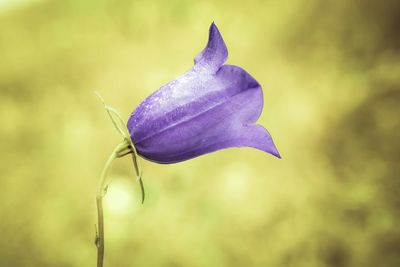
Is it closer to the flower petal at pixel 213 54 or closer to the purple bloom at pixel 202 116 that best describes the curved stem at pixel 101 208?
the purple bloom at pixel 202 116

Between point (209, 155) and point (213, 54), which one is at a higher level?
point (213, 54)

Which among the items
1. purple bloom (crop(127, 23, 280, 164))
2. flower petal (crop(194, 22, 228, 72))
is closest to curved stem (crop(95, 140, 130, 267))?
purple bloom (crop(127, 23, 280, 164))

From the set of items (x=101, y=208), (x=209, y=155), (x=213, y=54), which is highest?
(x=213, y=54)

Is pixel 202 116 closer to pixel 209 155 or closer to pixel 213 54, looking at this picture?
A: pixel 213 54

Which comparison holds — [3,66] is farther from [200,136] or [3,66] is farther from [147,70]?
[200,136]

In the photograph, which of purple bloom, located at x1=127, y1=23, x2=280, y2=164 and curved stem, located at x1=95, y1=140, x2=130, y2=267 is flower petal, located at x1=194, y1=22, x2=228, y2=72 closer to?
purple bloom, located at x1=127, y1=23, x2=280, y2=164

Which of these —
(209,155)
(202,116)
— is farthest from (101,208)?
(209,155)
